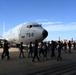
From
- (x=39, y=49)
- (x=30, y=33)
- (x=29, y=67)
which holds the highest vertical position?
(x=30, y=33)

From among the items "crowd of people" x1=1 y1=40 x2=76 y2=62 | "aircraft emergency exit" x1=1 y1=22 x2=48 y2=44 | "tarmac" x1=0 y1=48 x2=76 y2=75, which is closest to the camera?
"tarmac" x1=0 y1=48 x2=76 y2=75

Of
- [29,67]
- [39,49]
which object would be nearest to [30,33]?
[39,49]

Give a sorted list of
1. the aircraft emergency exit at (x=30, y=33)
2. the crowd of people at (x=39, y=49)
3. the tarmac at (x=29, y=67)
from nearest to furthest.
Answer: the tarmac at (x=29, y=67), the crowd of people at (x=39, y=49), the aircraft emergency exit at (x=30, y=33)

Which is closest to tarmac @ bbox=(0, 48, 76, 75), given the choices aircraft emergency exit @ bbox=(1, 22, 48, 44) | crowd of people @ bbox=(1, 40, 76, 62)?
crowd of people @ bbox=(1, 40, 76, 62)

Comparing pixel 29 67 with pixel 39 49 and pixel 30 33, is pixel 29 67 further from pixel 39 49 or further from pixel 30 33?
pixel 30 33

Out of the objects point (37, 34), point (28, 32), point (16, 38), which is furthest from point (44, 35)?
point (16, 38)

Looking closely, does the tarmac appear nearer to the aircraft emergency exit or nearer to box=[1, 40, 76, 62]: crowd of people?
box=[1, 40, 76, 62]: crowd of people

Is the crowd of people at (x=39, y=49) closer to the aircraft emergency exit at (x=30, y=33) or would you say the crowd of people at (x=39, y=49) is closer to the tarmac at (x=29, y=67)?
the tarmac at (x=29, y=67)

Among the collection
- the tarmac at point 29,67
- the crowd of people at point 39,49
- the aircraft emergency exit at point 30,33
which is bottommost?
the tarmac at point 29,67

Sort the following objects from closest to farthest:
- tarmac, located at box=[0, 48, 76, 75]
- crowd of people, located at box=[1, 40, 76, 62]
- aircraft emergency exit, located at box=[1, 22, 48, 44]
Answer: tarmac, located at box=[0, 48, 76, 75] < crowd of people, located at box=[1, 40, 76, 62] < aircraft emergency exit, located at box=[1, 22, 48, 44]

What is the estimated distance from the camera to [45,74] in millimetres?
Result: 13031

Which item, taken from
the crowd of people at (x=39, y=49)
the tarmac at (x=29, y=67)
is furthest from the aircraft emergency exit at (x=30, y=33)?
→ the tarmac at (x=29, y=67)

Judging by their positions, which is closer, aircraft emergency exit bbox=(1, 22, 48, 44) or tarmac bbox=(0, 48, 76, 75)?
tarmac bbox=(0, 48, 76, 75)

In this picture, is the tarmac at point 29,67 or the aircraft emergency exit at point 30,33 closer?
the tarmac at point 29,67
